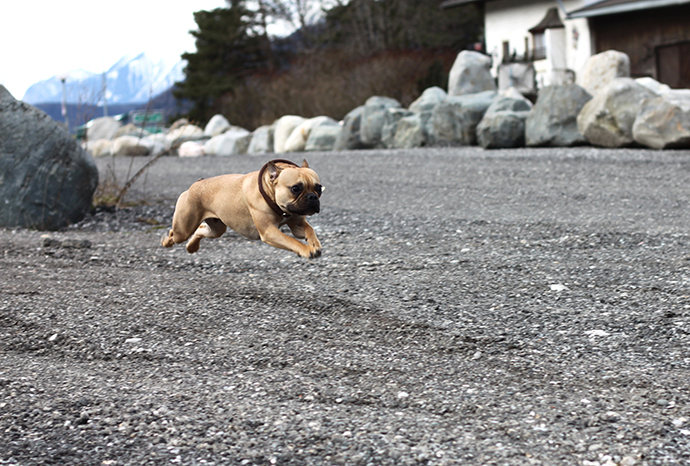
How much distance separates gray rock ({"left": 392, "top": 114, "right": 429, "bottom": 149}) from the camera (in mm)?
15898

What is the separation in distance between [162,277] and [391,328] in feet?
7.11

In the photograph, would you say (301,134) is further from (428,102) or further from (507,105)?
(507,105)

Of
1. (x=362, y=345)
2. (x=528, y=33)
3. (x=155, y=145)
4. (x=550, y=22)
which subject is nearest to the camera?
(x=362, y=345)

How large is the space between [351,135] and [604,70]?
5.71 metres

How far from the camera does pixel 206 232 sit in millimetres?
2637

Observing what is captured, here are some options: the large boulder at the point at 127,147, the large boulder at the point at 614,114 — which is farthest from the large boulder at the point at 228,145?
the large boulder at the point at 614,114

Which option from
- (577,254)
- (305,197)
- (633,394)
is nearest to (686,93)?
(577,254)

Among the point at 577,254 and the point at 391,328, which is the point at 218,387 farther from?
the point at 577,254

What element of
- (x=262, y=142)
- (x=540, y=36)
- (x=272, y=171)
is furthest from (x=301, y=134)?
(x=272, y=171)

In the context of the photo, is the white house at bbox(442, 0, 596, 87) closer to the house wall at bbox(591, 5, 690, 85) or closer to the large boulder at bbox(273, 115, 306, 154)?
the house wall at bbox(591, 5, 690, 85)

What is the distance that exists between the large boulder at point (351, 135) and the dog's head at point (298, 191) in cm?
1485

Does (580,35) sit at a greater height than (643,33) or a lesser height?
greater

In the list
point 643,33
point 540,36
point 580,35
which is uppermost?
point 540,36

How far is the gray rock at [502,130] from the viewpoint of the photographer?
14.1 meters
